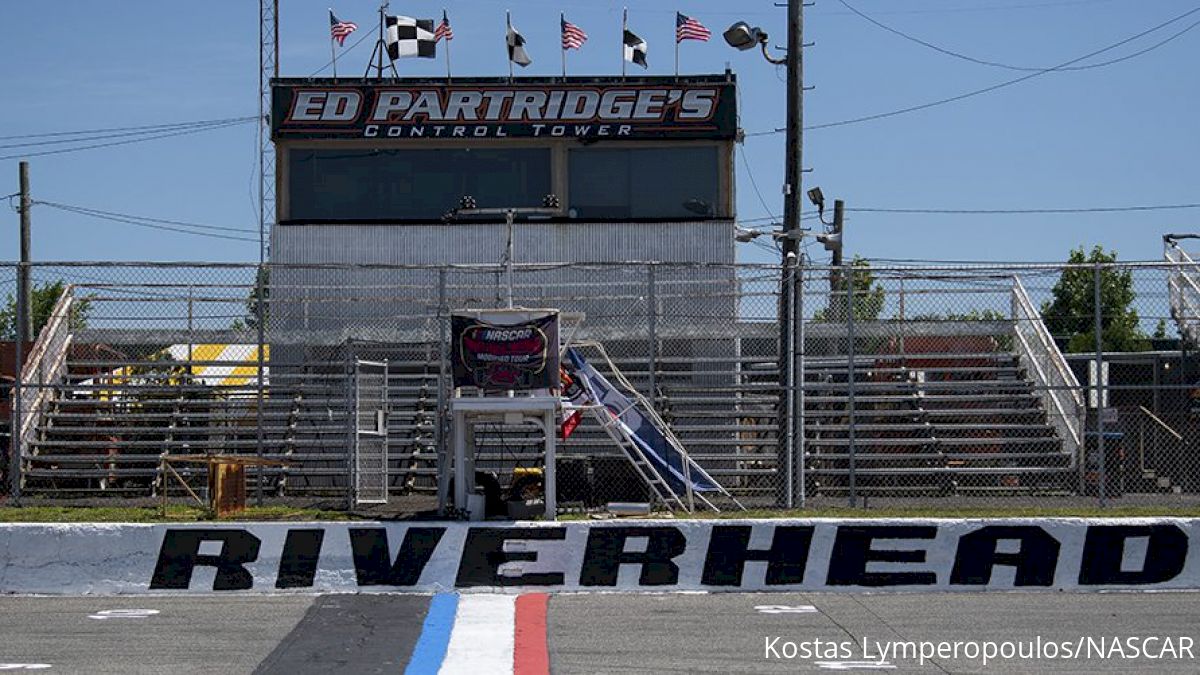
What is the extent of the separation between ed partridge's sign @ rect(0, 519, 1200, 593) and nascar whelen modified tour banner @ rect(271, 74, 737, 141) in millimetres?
10487

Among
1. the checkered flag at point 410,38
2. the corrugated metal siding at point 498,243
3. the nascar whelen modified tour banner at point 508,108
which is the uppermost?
the checkered flag at point 410,38

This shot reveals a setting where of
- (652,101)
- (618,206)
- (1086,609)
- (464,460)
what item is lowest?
(1086,609)

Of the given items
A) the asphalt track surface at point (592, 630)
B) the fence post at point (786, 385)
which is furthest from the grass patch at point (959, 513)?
the asphalt track surface at point (592, 630)

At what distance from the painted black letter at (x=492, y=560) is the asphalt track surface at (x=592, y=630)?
29 cm

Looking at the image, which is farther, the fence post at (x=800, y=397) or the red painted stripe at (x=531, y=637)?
the fence post at (x=800, y=397)

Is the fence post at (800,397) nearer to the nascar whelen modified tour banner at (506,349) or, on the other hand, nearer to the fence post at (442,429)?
the nascar whelen modified tour banner at (506,349)

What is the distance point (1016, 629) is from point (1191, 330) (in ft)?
34.0

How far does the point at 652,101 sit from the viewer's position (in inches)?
939

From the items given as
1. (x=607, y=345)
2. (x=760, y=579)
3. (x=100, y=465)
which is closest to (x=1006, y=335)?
(x=607, y=345)

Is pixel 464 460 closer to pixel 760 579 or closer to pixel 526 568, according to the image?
pixel 526 568

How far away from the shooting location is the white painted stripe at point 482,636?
34.8 feet

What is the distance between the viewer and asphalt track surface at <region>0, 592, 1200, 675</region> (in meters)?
10.6

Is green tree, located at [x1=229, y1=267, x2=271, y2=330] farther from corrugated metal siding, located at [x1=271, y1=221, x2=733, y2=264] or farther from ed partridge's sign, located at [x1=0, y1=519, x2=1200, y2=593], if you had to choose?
ed partridge's sign, located at [x1=0, y1=519, x2=1200, y2=593]

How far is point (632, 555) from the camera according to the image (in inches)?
571
